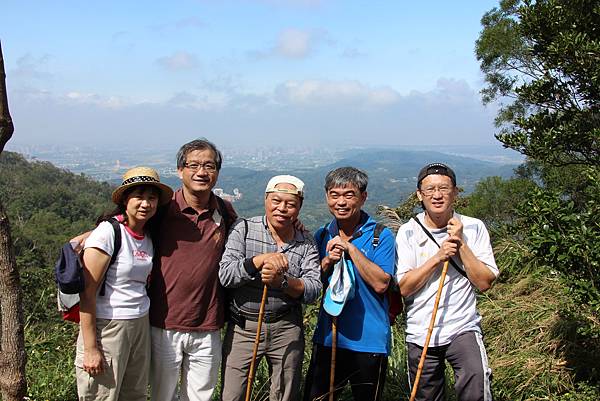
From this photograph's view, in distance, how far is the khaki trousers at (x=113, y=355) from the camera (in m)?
2.86

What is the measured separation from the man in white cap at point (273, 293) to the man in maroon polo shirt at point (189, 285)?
114 millimetres

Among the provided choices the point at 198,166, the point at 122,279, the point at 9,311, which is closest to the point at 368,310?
the point at 198,166

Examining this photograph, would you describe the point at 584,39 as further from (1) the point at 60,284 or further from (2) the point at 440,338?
(1) the point at 60,284

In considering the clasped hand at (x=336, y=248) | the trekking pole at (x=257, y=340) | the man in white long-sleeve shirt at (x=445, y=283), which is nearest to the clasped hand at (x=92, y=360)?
the trekking pole at (x=257, y=340)

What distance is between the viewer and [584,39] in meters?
4.70

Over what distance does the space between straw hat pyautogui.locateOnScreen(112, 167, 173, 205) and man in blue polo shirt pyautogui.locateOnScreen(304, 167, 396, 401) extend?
951 millimetres

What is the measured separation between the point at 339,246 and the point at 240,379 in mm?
987

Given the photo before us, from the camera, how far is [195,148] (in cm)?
306

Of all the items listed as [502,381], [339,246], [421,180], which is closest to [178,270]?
[339,246]

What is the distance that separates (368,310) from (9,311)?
6.67 ft

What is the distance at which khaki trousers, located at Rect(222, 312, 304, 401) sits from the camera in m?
3.03

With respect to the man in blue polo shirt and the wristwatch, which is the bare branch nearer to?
the wristwatch

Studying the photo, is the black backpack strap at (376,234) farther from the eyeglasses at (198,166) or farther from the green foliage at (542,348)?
the green foliage at (542,348)

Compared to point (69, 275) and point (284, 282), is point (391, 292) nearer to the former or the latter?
point (284, 282)
